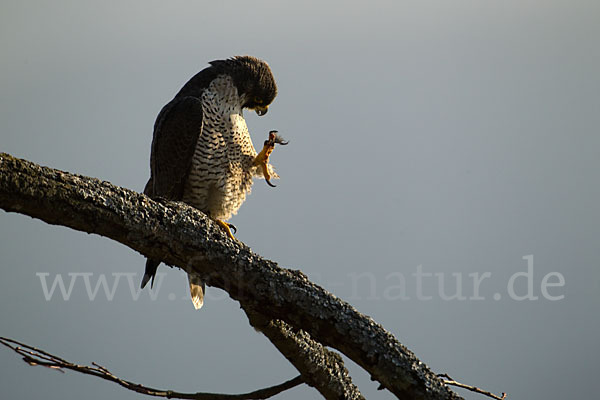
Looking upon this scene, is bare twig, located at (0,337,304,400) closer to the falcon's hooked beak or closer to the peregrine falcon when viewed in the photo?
the peregrine falcon

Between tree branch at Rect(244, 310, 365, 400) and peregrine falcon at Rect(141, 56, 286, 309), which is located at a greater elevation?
peregrine falcon at Rect(141, 56, 286, 309)

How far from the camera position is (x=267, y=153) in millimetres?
5203

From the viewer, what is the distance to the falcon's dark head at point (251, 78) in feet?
17.7

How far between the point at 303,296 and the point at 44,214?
0.98 m

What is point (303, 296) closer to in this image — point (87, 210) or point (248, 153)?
point (87, 210)

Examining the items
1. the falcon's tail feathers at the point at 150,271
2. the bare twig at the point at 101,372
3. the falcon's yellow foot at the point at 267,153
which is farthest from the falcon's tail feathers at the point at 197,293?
the bare twig at the point at 101,372

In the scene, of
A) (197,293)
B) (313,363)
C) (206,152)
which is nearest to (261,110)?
(206,152)

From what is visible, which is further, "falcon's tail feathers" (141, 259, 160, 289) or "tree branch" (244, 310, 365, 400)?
"falcon's tail feathers" (141, 259, 160, 289)

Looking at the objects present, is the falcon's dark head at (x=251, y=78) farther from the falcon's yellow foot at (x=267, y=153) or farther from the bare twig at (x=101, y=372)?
the bare twig at (x=101, y=372)

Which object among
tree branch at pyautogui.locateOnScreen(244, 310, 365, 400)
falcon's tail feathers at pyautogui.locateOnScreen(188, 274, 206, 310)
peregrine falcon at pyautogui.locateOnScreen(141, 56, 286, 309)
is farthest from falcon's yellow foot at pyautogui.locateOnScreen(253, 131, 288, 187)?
tree branch at pyautogui.locateOnScreen(244, 310, 365, 400)

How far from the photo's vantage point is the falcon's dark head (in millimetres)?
5398

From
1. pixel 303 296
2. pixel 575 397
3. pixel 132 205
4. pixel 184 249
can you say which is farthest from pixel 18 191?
pixel 575 397

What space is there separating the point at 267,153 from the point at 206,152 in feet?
1.55

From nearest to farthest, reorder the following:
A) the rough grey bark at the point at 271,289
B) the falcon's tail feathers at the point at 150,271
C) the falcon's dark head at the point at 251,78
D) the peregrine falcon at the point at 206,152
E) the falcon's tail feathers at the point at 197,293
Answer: the rough grey bark at the point at 271,289
the falcon's tail feathers at the point at 150,271
the peregrine falcon at the point at 206,152
the falcon's tail feathers at the point at 197,293
the falcon's dark head at the point at 251,78
